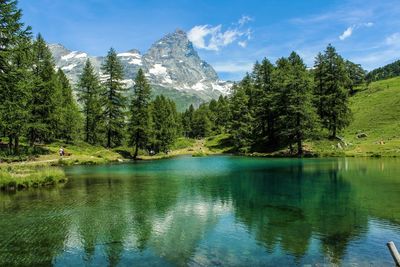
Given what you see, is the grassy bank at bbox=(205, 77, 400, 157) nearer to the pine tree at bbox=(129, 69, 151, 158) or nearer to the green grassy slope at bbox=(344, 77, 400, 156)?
the green grassy slope at bbox=(344, 77, 400, 156)

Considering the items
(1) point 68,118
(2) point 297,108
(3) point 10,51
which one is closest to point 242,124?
(2) point 297,108

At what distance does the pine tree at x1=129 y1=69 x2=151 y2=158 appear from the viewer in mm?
79375

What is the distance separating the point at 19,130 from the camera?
5772cm

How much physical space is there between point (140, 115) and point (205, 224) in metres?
60.8

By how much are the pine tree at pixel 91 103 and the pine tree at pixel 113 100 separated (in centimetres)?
221

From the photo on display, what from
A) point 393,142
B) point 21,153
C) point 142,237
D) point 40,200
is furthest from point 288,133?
point 142,237

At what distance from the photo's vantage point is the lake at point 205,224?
1545 centimetres

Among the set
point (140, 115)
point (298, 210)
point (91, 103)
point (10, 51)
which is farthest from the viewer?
point (91, 103)

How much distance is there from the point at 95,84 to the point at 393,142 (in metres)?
68.5

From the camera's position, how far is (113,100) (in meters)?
83.9

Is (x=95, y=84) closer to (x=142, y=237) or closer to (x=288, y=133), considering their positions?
(x=288, y=133)

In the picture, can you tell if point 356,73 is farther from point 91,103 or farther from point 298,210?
point 298,210

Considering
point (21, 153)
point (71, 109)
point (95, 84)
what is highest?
point (95, 84)

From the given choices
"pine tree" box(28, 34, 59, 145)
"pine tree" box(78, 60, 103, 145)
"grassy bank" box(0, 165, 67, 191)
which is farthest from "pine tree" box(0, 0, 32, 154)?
"pine tree" box(78, 60, 103, 145)
